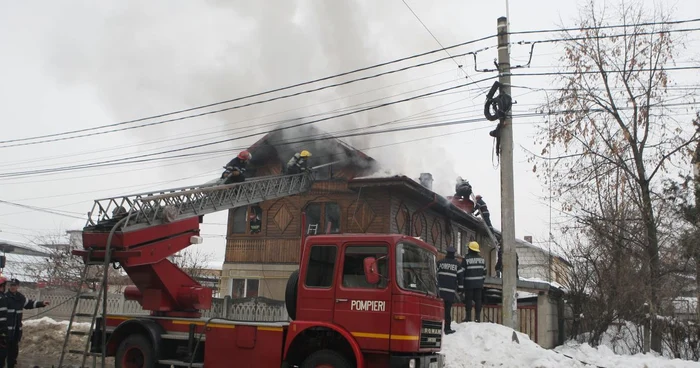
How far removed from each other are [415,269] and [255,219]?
1297 cm

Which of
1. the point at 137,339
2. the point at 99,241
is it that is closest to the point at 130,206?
the point at 99,241

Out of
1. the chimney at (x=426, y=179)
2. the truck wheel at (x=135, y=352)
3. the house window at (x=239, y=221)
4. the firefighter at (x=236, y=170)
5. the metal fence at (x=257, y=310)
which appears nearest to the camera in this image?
the truck wheel at (x=135, y=352)

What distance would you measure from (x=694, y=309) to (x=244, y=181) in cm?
1206

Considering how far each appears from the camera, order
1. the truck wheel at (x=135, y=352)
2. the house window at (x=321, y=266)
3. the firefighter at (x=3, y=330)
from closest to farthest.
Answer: the house window at (x=321, y=266) < the truck wheel at (x=135, y=352) < the firefighter at (x=3, y=330)

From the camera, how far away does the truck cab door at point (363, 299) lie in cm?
723

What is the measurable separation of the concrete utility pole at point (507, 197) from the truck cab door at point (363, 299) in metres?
4.03

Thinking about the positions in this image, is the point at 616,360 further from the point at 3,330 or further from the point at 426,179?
the point at 3,330

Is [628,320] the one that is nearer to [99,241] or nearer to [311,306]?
[311,306]

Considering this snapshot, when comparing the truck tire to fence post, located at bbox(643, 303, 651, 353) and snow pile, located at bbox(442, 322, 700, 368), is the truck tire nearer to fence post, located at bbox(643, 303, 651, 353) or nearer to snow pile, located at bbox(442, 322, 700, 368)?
snow pile, located at bbox(442, 322, 700, 368)

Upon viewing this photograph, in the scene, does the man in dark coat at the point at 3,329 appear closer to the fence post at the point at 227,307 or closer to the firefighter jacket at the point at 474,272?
the fence post at the point at 227,307

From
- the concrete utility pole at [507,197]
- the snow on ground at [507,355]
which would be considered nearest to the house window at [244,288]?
the snow on ground at [507,355]

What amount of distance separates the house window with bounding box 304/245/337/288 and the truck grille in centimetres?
138

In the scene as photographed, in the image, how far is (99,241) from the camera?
357 inches

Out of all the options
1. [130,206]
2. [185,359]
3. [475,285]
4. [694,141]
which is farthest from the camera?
[694,141]
